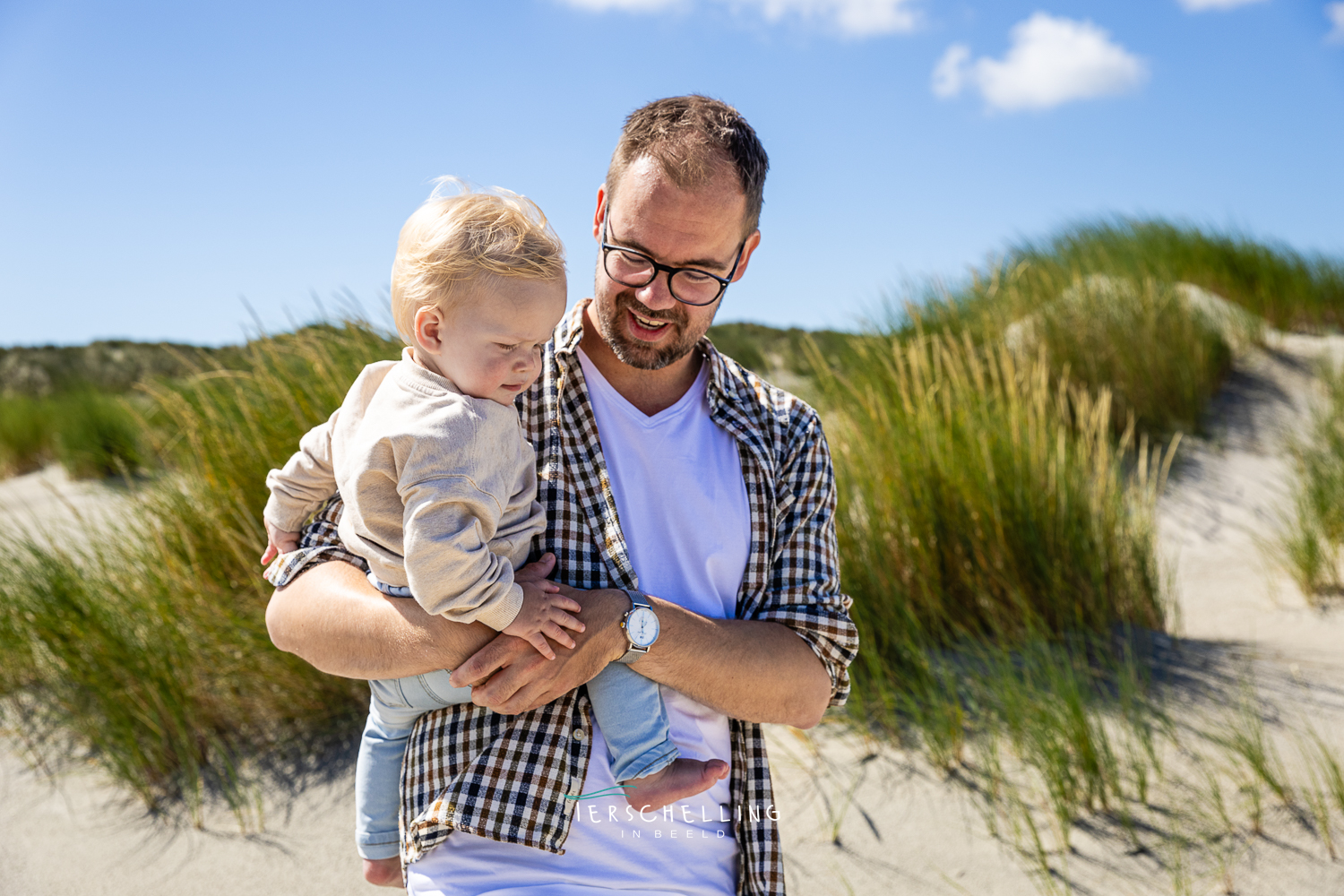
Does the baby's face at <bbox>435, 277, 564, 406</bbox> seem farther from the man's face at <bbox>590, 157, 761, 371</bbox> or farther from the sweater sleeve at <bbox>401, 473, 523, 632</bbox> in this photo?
the man's face at <bbox>590, 157, 761, 371</bbox>

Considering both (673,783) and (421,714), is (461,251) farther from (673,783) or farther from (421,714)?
(673,783)

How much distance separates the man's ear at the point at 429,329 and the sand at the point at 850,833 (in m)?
2.12

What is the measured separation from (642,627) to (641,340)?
0.59 metres

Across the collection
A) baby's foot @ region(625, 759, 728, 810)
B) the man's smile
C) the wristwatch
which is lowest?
baby's foot @ region(625, 759, 728, 810)

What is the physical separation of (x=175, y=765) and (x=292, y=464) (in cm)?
240

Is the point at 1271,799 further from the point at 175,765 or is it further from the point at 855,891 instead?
the point at 175,765

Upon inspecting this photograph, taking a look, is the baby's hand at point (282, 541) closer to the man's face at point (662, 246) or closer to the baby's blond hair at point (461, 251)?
the baby's blond hair at point (461, 251)

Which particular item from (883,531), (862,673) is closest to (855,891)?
(862,673)

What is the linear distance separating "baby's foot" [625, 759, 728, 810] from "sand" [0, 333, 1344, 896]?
145 cm

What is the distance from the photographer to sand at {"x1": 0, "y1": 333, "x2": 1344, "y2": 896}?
269 cm

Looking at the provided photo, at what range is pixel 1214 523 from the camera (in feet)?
20.0

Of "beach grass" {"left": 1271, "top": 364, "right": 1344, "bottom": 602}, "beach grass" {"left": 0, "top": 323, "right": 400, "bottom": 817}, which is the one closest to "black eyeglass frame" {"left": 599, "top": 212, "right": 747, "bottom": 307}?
"beach grass" {"left": 0, "top": 323, "right": 400, "bottom": 817}

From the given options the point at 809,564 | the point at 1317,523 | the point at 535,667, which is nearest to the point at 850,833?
the point at 809,564

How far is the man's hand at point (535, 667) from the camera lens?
4.67ft
